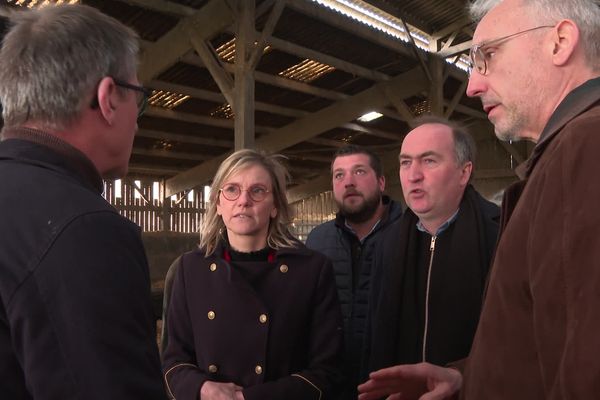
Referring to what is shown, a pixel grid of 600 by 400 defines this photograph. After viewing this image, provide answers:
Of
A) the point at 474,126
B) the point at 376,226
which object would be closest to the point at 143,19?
the point at 376,226

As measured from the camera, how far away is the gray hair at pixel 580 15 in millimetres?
1242

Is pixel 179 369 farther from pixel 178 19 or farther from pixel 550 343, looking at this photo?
pixel 178 19

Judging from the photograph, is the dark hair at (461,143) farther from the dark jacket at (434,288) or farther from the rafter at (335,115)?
the rafter at (335,115)

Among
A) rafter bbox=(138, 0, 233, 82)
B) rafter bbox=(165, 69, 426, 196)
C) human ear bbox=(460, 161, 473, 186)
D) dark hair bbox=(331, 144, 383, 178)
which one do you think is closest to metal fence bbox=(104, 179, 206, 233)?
rafter bbox=(165, 69, 426, 196)

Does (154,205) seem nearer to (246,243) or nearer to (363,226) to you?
(363,226)

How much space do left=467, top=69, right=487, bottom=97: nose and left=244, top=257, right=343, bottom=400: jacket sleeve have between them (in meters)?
1.06

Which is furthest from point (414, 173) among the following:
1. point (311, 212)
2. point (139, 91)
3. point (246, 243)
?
point (311, 212)

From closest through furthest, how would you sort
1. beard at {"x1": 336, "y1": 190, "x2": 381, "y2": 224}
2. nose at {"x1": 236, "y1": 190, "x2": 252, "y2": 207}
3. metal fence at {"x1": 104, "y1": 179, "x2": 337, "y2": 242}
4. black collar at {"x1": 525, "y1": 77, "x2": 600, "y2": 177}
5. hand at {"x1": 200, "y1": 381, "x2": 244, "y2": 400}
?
black collar at {"x1": 525, "y1": 77, "x2": 600, "y2": 177}, hand at {"x1": 200, "y1": 381, "x2": 244, "y2": 400}, nose at {"x1": 236, "y1": 190, "x2": 252, "y2": 207}, beard at {"x1": 336, "y1": 190, "x2": 381, "y2": 224}, metal fence at {"x1": 104, "y1": 179, "x2": 337, "y2": 242}

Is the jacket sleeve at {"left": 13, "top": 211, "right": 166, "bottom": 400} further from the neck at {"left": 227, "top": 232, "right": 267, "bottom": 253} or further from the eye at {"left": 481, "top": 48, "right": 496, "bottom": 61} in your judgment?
the neck at {"left": 227, "top": 232, "right": 267, "bottom": 253}

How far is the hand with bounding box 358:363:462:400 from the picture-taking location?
172 cm

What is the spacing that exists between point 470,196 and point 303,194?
13.7 m

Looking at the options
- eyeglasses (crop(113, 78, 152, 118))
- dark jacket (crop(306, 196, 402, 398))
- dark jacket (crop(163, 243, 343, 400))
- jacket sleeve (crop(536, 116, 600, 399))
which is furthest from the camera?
dark jacket (crop(306, 196, 402, 398))

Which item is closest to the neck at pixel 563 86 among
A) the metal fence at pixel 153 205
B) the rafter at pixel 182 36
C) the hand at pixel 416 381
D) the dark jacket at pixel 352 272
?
the hand at pixel 416 381

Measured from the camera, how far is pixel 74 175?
1.10 meters
